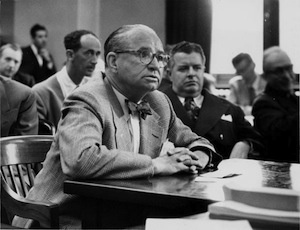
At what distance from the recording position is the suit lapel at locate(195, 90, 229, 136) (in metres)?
1.86

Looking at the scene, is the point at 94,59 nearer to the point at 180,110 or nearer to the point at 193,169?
the point at 180,110

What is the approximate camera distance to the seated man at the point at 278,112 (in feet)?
5.52

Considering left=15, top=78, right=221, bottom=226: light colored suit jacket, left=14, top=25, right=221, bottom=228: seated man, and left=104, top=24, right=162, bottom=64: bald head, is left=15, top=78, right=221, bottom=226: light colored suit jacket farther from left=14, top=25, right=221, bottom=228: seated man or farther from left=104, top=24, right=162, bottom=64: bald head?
left=104, top=24, right=162, bottom=64: bald head

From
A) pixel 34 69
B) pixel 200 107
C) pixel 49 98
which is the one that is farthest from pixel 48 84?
pixel 200 107

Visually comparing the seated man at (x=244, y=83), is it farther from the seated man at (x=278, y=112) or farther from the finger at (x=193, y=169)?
the finger at (x=193, y=169)

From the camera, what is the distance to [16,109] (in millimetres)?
2031

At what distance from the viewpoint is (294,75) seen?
5.34ft

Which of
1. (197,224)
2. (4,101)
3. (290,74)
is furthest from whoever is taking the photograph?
(4,101)

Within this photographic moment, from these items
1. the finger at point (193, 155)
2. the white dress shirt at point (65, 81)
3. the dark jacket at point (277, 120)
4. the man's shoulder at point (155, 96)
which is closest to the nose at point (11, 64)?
→ the white dress shirt at point (65, 81)

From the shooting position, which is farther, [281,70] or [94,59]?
[94,59]

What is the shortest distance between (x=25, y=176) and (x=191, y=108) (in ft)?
2.55

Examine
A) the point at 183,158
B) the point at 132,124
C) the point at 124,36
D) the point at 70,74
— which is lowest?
the point at 183,158

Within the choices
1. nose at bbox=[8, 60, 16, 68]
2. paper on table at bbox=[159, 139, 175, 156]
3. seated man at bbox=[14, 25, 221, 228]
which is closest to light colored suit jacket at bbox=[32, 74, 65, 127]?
nose at bbox=[8, 60, 16, 68]

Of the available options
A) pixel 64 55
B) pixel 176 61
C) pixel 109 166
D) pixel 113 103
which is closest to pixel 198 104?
pixel 176 61
